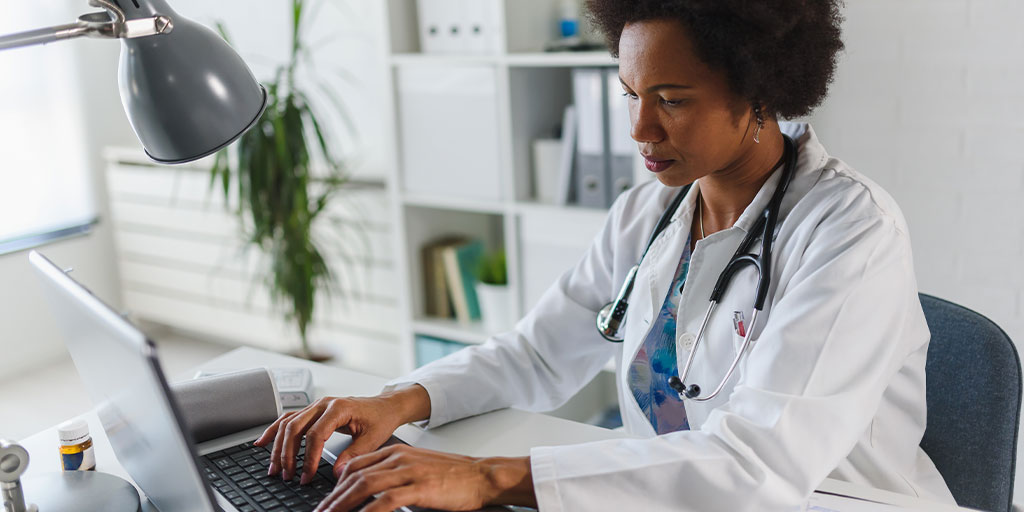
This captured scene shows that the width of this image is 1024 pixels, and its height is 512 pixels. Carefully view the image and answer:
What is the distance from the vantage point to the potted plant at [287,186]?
2795mm

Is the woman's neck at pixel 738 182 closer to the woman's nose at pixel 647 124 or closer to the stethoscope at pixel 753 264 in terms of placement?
the stethoscope at pixel 753 264

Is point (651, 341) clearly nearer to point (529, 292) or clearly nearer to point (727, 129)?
point (727, 129)

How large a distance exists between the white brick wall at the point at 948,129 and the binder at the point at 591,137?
54 centimetres

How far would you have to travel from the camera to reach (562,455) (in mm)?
988

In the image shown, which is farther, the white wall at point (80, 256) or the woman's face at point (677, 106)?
the white wall at point (80, 256)

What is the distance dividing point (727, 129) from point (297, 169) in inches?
77.3

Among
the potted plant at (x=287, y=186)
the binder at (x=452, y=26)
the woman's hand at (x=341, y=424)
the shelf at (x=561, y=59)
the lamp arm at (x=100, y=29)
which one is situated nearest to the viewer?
the lamp arm at (x=100, y=29)

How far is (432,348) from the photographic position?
2852 mm

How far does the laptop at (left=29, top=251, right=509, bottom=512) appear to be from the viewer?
711 mm

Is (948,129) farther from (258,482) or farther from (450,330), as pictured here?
(258,482)

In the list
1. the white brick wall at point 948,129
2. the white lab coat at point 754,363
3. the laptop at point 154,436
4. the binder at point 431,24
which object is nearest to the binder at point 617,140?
the white brick wall at point 948,129

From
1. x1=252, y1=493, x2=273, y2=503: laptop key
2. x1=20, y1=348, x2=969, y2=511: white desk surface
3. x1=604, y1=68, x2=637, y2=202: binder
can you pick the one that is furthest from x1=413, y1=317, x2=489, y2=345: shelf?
x1=252, y1=493, x2=273, y2=503: laptop key

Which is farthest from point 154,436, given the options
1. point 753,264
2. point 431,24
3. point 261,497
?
point 431,24

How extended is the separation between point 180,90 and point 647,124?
59 centimetres
